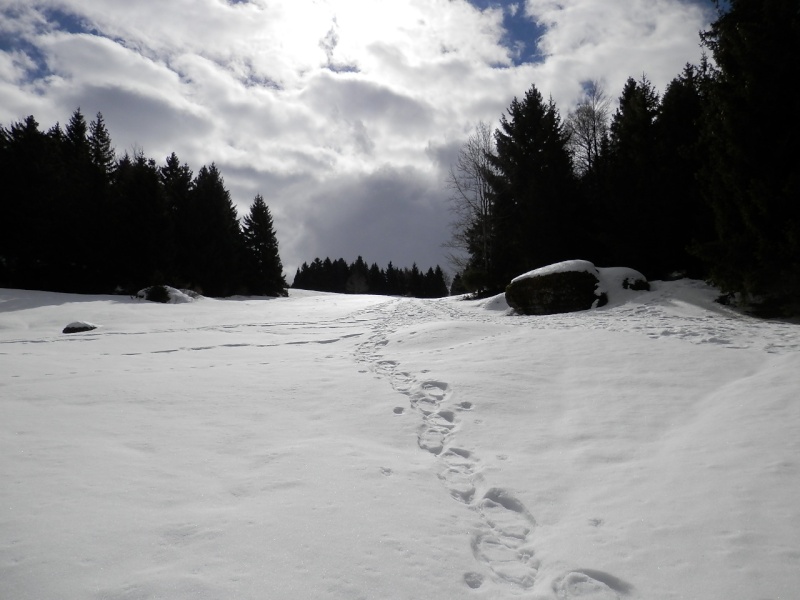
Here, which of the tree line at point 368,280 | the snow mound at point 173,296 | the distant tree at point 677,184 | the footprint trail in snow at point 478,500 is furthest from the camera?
the tree line at point 368,280

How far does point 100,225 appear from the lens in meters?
23.0

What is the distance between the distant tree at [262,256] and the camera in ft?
106

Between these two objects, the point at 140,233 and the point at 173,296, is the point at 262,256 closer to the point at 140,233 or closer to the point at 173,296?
the point at 140,233

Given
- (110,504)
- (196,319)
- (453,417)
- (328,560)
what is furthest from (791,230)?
(196,319)

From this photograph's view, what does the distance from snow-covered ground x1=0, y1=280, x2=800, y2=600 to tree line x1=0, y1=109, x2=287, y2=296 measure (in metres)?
19.3

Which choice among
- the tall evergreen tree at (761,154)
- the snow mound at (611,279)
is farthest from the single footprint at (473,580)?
the snow mound at (611,279)

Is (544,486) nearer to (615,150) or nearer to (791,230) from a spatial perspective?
(791,230)

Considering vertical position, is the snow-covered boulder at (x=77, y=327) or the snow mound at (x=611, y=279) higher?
the snow mound at (x=611, y=279)

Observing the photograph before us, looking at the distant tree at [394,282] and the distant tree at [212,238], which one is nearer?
the distant tree at [212,238]

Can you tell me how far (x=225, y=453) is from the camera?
3424 mm

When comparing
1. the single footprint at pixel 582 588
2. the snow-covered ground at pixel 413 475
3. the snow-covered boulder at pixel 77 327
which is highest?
the snow-covered boulder at pixel 77 327

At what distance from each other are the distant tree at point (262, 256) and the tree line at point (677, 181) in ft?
48.2

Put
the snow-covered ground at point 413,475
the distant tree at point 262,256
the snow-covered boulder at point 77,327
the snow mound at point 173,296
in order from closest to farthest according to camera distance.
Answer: the snow-covered ground at point 413,475 < the snow-covered boulder at point 77,327 < the snow mound at point 173,296 < the distant tree at point 262,256

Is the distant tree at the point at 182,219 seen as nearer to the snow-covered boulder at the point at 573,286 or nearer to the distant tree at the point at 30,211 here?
the distant tree at the point at 30,211
